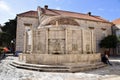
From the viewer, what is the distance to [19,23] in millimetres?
25594

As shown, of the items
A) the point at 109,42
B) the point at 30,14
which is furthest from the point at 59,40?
the point at 109,42

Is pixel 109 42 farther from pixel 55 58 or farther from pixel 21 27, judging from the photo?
pixel 55 58

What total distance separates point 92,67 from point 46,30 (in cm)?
510

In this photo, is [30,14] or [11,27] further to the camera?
[11,27]

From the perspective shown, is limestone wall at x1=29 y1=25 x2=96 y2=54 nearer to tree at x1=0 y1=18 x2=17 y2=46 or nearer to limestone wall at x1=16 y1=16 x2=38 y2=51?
limestone wall at x1=16 y1=16 x2=38 y2=51

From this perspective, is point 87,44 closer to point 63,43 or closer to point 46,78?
point 63,43

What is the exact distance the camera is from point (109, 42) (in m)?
29.0

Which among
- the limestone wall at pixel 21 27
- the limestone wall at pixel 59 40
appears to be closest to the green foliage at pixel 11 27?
the limestone wall at pixel 21 27

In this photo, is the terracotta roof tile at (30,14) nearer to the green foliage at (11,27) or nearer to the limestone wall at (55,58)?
the green foliage at (11,27)

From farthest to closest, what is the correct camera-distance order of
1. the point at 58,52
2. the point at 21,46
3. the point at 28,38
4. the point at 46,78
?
the point at 21,46 → the point at 28,38 → the point at 58,52 → the point at 46,78

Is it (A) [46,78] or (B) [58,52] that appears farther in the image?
(B) [58,52]

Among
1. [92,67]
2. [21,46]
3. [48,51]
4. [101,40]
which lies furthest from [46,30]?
[101,40]

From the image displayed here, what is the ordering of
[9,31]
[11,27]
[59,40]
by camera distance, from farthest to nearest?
[9,31] → [11,27] → [59,40]

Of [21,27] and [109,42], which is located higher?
[21,27]
